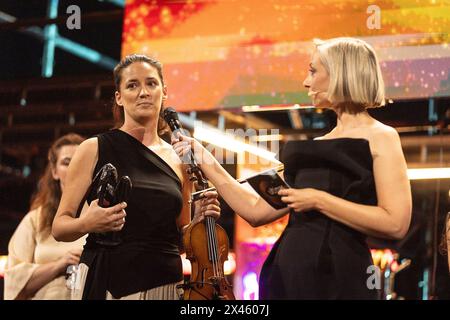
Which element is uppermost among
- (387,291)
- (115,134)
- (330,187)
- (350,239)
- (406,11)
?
(406,11)

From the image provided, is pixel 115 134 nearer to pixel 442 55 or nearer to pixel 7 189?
pixel 442 55

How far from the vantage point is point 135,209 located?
2.41 meters

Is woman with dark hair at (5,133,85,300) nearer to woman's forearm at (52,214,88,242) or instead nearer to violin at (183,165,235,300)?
woman's forearm at (52,214,88,242)

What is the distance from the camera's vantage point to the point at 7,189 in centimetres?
586

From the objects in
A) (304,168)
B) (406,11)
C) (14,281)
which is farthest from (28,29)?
(304,168)

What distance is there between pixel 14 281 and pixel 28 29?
7.28ft

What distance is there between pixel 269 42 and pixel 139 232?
6.67ft

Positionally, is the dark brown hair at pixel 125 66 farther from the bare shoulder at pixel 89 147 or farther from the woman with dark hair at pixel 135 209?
the bare shoulder at pixel 89 147

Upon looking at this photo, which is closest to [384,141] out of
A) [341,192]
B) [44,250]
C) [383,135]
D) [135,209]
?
[383,135]

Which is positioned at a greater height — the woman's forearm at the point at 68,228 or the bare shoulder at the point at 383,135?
the bare shoulder at the point at 383,135

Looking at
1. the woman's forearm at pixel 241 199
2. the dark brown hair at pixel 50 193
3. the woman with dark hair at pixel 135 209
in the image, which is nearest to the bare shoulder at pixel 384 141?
the woman's forearm at pixel 241 199

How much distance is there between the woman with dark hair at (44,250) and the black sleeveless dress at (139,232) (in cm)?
100

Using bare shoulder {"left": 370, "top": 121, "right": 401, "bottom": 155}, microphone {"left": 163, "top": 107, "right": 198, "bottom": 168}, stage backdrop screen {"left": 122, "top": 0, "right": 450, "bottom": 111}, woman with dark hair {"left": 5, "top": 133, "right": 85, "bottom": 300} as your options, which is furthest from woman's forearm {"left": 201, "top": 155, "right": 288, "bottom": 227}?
stage backdrop screen {"left": 122, "top": 0, "right": 450, "bottom": 111}

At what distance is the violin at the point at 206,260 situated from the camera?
230cm
